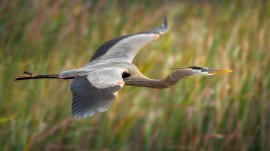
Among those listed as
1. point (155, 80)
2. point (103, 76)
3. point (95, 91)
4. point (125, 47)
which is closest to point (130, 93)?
point (125, 47)

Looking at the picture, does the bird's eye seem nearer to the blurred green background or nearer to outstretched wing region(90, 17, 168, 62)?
outstretched wing region(90, 17, 168, 62)

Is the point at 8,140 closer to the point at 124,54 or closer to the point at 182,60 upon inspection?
the point at 124,54

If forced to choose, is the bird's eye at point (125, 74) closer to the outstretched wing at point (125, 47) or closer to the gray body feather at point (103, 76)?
the gray body feather at point (103, 76)

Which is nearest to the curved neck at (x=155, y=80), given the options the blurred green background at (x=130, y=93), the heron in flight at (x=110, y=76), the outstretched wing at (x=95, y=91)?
the heron in flight at (x=110, y=76)

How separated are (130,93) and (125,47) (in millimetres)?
745

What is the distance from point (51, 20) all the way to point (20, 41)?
629mm

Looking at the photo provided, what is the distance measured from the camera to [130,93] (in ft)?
21.9

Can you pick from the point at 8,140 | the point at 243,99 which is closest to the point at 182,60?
the point at 243,99

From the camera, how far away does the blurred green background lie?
249 inches

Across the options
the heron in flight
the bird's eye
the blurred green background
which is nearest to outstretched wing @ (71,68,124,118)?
the heron in flight

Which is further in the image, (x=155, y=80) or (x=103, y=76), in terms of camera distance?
(x=155, y=80)

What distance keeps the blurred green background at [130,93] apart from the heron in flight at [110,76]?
62 cm

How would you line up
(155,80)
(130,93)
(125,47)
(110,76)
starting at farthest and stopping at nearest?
(130,93), (125,47), (155,80), (110,76)

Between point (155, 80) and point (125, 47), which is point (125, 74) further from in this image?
point (125, 47)
